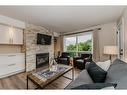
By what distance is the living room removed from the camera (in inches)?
135

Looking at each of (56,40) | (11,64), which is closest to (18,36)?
(11,64)

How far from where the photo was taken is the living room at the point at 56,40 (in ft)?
11.2

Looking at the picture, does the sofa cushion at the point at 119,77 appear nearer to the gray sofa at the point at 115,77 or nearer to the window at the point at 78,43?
the gray sofa at the point at 115,77

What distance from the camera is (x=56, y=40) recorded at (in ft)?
25.6

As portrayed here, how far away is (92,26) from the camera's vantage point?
19.4 ft

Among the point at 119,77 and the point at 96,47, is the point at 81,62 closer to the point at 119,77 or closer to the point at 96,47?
the point at 96,47

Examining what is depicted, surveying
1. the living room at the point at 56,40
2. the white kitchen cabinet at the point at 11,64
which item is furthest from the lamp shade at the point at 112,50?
the white kitchen cabinet at the point at 11,64

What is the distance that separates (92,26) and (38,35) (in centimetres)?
266

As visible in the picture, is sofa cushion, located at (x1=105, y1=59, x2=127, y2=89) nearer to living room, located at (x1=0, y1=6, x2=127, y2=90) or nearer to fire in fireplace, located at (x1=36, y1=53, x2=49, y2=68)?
living room, located at (x1=0, y1=6, x2=127, y2=90)

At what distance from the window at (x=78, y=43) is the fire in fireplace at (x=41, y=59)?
1642 millimetres

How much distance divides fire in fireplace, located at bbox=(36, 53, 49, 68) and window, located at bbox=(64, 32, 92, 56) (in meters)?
1.64

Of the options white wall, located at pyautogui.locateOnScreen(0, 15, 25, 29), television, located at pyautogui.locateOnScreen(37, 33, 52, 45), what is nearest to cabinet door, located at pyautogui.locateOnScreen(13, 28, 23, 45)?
white wall, located at pyautogui.locateOnScreen(0, 15, 25, 29)

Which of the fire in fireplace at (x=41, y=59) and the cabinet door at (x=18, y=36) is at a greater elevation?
the cabinet door at (x=18, y=36)

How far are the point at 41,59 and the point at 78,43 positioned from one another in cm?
238
